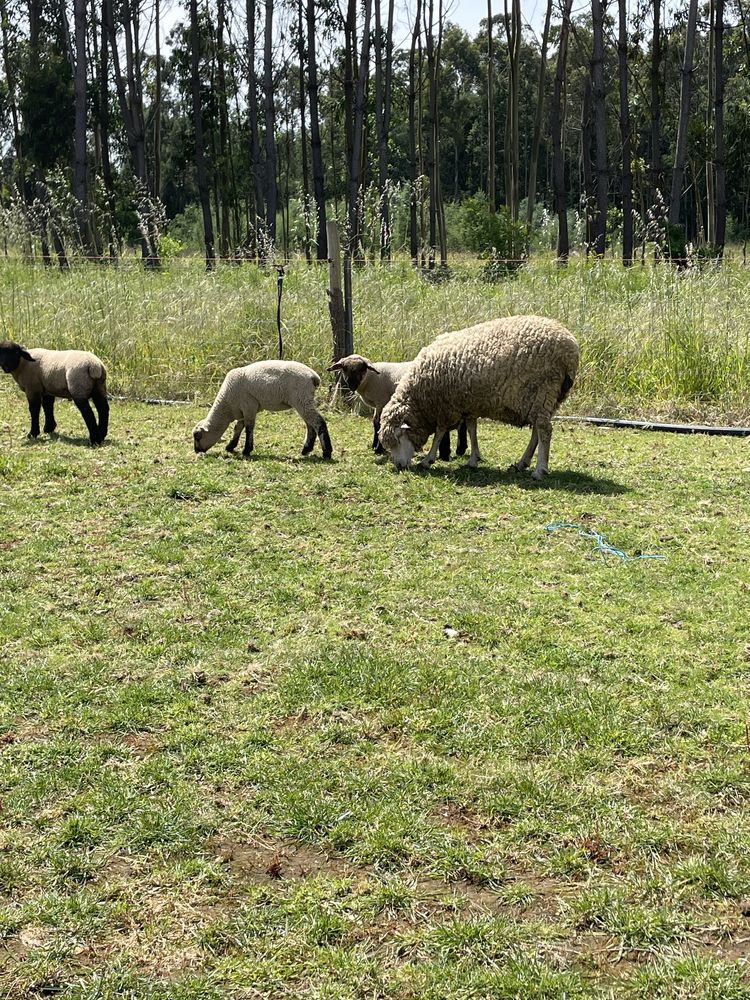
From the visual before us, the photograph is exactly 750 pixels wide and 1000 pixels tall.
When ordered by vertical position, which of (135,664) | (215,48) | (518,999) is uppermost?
(215,48)

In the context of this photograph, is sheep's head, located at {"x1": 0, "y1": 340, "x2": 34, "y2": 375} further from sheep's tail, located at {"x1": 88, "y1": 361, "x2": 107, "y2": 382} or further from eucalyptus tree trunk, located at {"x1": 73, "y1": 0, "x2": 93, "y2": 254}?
eucalyptus tree trunk, located at {"x1": 73, "y1": 0, "x2": 93, "y2": 254}

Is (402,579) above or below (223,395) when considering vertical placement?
below

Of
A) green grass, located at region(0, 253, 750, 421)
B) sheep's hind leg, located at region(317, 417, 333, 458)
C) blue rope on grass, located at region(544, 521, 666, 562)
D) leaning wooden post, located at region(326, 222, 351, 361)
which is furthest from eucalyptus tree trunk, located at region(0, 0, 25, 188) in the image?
blue rope on grass, located at region(544, 521, 666, 562)

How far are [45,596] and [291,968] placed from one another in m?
3.56

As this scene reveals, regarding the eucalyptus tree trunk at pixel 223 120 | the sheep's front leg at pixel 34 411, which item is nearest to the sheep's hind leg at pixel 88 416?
the sheep's front leg at pixel 34 411

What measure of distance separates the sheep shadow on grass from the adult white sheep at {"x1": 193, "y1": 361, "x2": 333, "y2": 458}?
114cm

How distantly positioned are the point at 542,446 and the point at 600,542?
7.39ft

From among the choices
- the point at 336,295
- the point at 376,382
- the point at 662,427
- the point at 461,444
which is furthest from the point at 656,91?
the point at 461,444

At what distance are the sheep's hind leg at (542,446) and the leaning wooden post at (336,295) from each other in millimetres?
4420

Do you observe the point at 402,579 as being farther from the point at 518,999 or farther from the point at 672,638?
the point at 518,999

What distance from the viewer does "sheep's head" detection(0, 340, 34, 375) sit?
9.92m

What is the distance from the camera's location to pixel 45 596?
19.7 feet

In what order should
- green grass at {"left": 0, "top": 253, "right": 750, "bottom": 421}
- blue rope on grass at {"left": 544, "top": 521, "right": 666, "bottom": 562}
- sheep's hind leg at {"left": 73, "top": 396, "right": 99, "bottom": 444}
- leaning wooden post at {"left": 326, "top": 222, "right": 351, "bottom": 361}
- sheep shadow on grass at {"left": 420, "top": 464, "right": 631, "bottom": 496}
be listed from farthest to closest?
green grass at {"left": 0, "top": 253, "right": 750, "bottom": 421} < leaning wooden post at {"left": 326, "top": 222, "right": 351, "bottom": 361} < sheep's hind leg at {"left": 73, "top": 396, "right": 99, "bottom": 444} < sheep shadow on grass at {"left": 420, "top": 464, "right": 631, "bottom": 496} < blue rope on grass at {"left": 544, "top": 521, "right": 666, "bottom": 562}

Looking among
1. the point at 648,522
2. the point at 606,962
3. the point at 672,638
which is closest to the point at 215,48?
the point at 648,522
